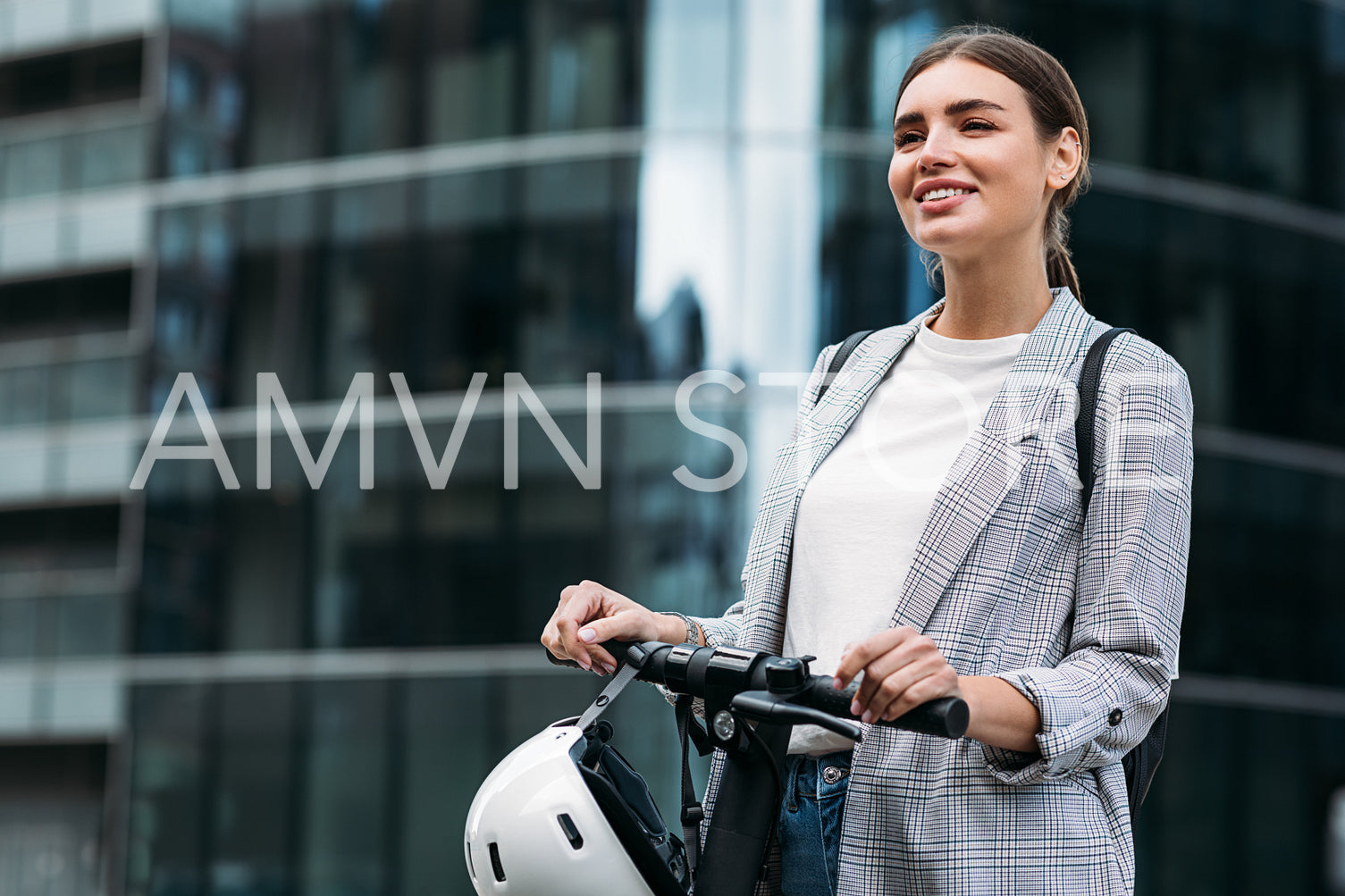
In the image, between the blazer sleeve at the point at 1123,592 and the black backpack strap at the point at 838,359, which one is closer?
the blazer sleeve at the point at 1123,592

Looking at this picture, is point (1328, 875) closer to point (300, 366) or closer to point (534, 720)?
point (534, 720)

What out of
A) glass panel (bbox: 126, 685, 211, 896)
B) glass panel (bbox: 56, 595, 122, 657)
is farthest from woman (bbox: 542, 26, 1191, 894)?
glass panel (bbox: 56, 595, 122, 657)

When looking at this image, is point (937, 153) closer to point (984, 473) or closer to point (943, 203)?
point (943, 203)

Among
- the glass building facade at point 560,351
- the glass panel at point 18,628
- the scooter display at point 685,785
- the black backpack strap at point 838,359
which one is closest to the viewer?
the scooter display at point 685,785

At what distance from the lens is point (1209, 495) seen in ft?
44.7

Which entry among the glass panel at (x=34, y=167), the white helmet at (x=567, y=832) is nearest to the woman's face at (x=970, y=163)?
the white helmet at (x=567, y=832)

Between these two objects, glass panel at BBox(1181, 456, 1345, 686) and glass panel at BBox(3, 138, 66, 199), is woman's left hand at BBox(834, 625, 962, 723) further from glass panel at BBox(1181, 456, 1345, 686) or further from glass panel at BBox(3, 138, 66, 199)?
glass panel at BBox(3, 138, 66, 199)

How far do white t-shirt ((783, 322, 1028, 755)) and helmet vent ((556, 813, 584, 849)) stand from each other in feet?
1.34

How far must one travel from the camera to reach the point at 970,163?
7.59ft

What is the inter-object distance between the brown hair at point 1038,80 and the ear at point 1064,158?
13 millimetres

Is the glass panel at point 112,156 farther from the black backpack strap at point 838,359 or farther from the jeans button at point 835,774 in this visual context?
the jeans button at point 835,774

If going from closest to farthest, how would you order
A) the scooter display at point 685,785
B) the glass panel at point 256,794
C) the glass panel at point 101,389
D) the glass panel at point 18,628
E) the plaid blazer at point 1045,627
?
the scooter display at point 685,785, the plaid blazer at point 1045,627, the glass panel at point 256,794, the glass panel at point 18,628, the glass panel at point 101,389

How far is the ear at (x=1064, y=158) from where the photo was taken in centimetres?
244

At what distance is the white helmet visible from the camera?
194 centimetres
